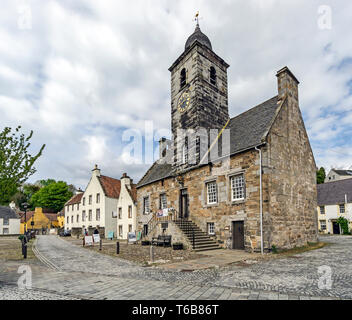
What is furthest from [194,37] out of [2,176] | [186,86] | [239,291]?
[239,291]

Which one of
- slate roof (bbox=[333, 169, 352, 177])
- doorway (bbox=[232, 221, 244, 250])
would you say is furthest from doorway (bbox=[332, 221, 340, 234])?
doorway (bbox=[232, 221, 244, 250])

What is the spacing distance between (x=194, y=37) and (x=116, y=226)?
86.5 ft

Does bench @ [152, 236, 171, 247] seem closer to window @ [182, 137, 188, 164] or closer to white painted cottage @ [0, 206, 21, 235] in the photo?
window @ [182, 137, 188, 164]

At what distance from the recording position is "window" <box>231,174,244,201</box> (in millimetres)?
15483

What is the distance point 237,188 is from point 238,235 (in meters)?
2.87

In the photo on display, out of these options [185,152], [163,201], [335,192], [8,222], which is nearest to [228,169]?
[185,152]

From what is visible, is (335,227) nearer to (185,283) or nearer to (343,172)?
(343,172)

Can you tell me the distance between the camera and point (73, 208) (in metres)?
44.2

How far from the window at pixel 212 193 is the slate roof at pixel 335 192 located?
2680 cm

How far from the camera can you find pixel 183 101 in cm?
2306

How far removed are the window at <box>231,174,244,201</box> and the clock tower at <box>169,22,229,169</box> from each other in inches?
217

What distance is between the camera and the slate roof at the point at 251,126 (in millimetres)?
15351

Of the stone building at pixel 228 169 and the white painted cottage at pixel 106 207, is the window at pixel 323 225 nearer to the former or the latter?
the stone building at pixel 228 169
